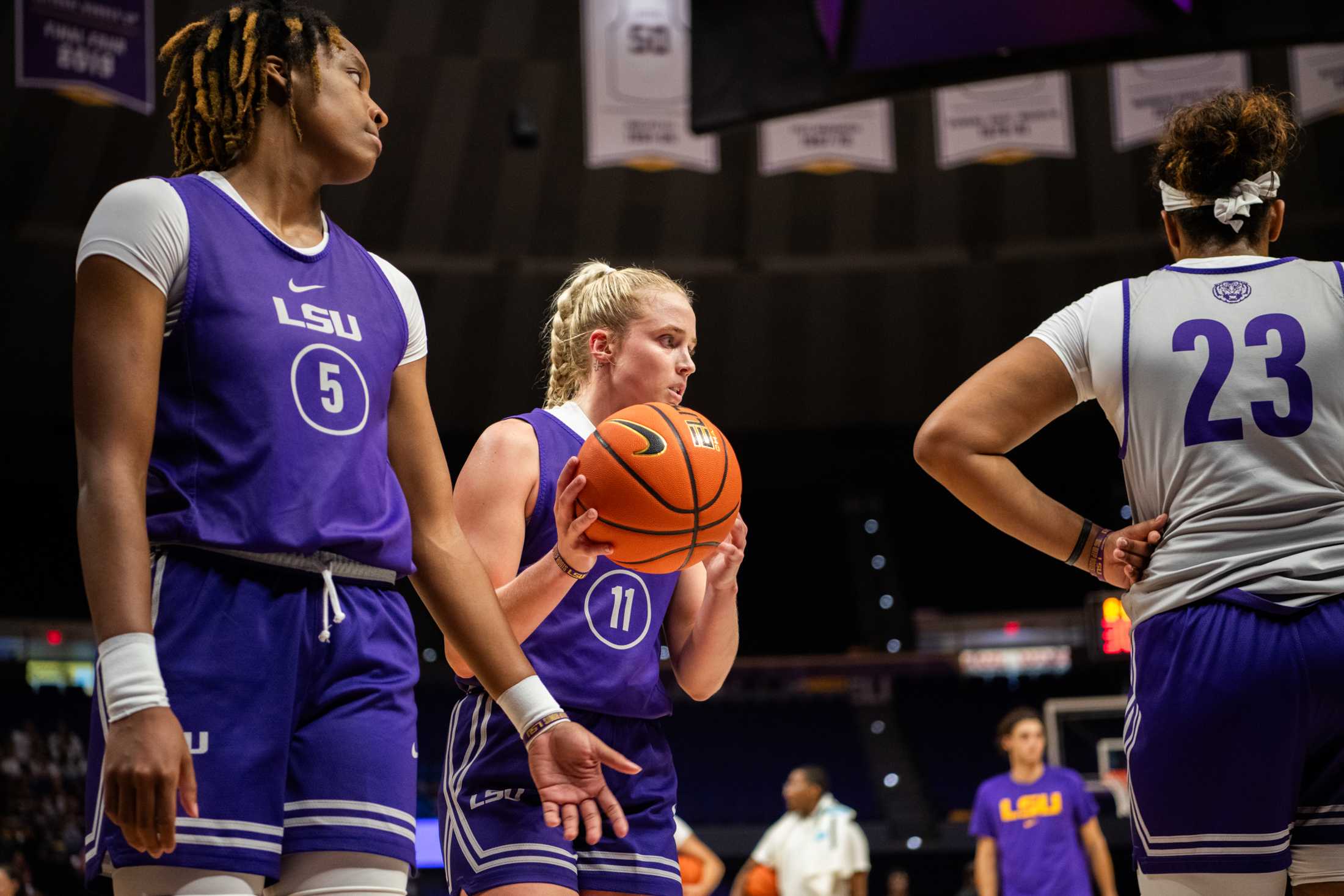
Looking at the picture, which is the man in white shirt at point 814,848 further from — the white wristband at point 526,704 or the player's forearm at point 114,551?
the player's forearm at point 114,551

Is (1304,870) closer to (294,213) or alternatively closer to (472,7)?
(294,213)

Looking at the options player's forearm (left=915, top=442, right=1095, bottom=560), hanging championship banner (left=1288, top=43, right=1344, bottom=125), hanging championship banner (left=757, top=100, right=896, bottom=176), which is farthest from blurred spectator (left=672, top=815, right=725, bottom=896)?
hanging championship banner (left=1288, top=43, right=1344, bottom=125)

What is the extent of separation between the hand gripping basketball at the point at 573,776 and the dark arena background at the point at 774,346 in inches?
346

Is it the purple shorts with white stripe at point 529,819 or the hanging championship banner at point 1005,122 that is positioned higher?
the hanging championship banner at point 1005,122

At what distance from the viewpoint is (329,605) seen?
2.16 metres

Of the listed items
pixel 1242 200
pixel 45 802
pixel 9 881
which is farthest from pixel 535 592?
pixel 45 802

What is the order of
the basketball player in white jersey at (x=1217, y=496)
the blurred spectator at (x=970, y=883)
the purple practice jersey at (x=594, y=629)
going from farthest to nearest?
1. the blurred spectator at (x=970, y=883)
2. the purple practice jersey at (x=594, y=629)
3. the basketball player in white jersey at (x=1217, y=496)

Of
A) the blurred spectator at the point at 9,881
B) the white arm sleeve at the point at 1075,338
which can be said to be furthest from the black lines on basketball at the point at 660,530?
the blurred spectator at the point at 9,881

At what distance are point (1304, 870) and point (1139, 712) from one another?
397 millimetres

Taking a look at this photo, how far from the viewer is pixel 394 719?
7.21 ft

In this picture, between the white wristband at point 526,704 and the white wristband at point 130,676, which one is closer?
the white wristband at point 130,676

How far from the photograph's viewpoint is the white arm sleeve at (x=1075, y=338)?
278 centimetres

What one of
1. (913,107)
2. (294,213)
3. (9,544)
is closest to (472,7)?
(913,107)

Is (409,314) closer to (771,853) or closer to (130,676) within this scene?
(130,676)
